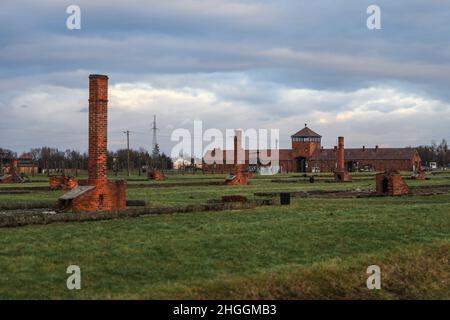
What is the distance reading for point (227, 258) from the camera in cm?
1128

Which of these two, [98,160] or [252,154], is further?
[252,154]

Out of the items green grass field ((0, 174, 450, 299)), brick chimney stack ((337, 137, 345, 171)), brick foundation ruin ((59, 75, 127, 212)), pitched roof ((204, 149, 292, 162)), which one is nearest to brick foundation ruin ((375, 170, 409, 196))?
green grass field ((0, 174, 450, 299))

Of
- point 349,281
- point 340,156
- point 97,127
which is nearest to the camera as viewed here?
point 349,281

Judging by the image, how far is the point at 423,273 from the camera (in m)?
11.5

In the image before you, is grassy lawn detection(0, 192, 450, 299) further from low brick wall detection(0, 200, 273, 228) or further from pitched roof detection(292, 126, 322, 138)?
pitched roof detection(292, 126, 322, 138)

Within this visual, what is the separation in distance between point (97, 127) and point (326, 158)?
95489 mm

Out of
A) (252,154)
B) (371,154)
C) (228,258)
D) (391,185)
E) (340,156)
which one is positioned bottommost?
(228,258)

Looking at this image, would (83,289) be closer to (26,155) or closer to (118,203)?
(118,203)

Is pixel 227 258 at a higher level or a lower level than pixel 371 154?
lower

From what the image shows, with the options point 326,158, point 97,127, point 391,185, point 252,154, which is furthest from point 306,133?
point 97,127

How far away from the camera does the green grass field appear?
929 cm

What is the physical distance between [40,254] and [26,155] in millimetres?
151335

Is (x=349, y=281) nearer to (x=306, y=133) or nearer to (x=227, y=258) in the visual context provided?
(x=227, y=258)

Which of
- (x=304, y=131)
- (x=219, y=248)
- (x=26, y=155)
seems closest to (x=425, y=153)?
(x=304, y=131)
